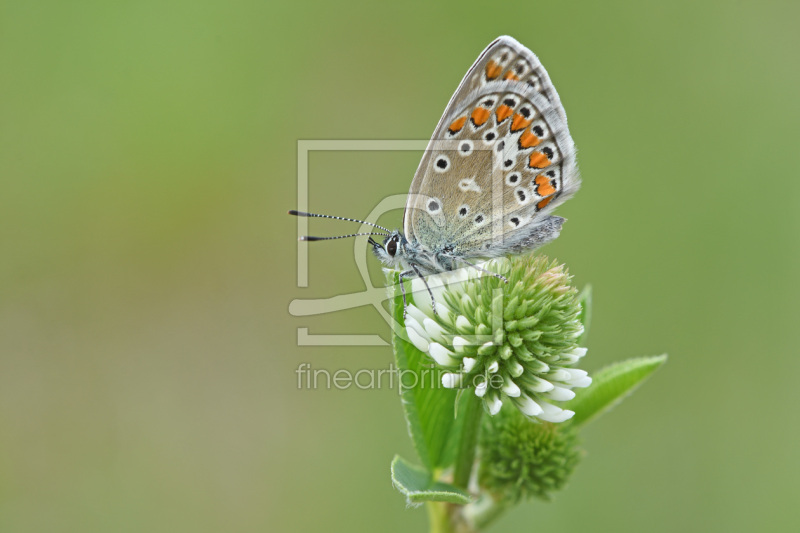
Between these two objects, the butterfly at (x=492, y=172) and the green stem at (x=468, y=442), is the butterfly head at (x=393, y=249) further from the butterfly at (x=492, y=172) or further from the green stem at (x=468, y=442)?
the green stem at (x=468, y=442)

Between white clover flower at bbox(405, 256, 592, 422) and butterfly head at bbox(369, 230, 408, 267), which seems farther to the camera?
butterfly head at bbox(369, 230, 408, 267)

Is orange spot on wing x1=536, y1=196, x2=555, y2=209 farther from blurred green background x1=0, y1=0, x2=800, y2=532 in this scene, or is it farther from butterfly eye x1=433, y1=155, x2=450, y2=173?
blurred green background x1=0, y1=0, x2=800, y2=532

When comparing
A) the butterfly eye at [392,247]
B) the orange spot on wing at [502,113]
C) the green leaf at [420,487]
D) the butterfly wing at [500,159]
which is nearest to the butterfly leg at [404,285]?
the butterfly eye at [392,247]

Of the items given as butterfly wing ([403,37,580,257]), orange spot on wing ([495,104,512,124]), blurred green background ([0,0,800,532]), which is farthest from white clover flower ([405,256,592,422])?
blurred green background ([0,0,800,532])

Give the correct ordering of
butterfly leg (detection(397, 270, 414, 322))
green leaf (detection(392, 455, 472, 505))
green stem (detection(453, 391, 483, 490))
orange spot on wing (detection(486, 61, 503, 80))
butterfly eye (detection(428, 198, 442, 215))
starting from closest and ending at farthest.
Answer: green leaf (detection(392, 455, 472, 505)) < green stem (detection(453, 391, 483, 490)) < butterfly leg (detection(397, 270, 414, 322)) < orange spot on wing (detection(486, 61, 503, 80)) < butterfly eye (detection(428, 198, 442, 215))

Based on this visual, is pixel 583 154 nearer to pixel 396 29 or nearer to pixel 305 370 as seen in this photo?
pixel 396 29

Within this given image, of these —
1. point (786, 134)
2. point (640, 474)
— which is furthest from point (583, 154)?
point (640, 474)
